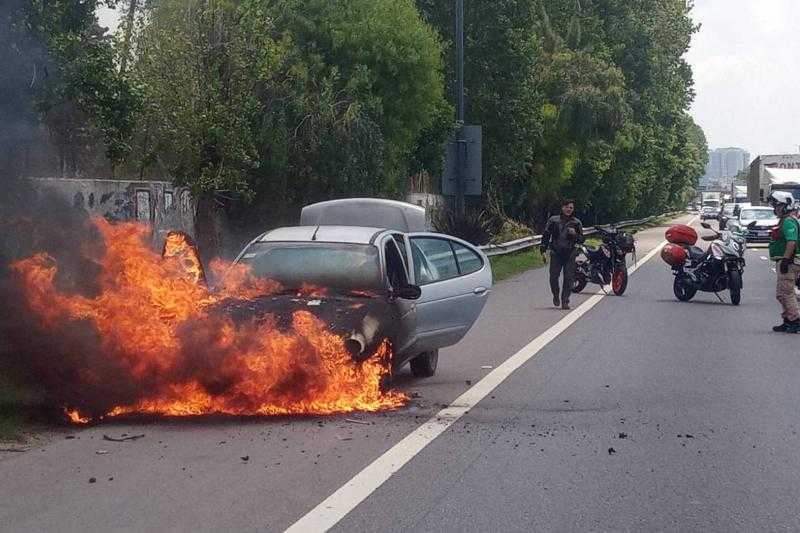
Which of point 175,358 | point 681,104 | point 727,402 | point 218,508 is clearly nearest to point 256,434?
point 175,358

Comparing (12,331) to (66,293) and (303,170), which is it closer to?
(66,293)

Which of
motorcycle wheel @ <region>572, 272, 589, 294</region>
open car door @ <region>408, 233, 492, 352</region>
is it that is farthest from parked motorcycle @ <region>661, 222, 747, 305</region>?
open car door @ <region>408, 233, 492, 352</region>

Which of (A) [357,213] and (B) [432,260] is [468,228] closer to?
(A) [357,213]

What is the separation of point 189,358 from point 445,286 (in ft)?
10.7

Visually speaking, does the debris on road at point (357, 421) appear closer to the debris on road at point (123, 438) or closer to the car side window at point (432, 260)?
the debris on road at point (123, 438)

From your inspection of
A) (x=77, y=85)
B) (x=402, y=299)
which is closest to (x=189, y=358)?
(x=402, y=299)

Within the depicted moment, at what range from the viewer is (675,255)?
891 inches

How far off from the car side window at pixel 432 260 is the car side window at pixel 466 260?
11 cm

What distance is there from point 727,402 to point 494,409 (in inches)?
80.4

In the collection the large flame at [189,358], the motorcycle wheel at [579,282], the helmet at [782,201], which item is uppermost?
the helmet at [782,201]

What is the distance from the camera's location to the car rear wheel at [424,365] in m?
12.3

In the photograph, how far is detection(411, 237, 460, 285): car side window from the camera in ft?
40.2

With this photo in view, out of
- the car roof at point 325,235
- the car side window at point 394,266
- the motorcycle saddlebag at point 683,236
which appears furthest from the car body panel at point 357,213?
the car side window at point 394,266

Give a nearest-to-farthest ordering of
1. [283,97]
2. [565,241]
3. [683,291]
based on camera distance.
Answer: [565,241] < [683,291] < [283,97]
